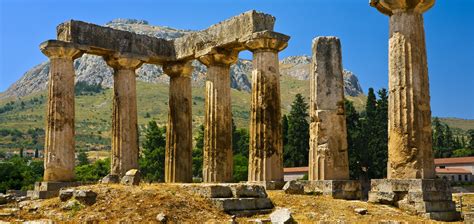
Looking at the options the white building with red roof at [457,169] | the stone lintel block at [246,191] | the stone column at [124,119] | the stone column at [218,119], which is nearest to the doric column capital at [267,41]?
the stone column at [218,119]

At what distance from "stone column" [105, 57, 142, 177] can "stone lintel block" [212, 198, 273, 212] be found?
13.8m

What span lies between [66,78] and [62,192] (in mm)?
10532

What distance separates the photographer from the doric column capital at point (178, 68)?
34312 millimetres

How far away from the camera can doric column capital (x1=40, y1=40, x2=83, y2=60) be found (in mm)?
29406

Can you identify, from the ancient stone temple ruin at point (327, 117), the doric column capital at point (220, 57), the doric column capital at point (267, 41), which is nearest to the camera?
the ancient stone temple ruin at point (327, 117)

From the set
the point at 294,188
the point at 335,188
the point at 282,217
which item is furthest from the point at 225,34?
the point at 282,217

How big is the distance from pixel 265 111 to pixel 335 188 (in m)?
6.11

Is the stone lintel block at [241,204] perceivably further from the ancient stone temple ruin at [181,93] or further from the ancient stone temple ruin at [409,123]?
the ancient stone temple ruin at [181,93]

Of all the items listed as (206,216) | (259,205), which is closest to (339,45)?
(259,205)

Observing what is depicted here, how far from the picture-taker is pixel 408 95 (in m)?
20.4

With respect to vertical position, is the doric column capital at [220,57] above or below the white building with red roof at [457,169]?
above

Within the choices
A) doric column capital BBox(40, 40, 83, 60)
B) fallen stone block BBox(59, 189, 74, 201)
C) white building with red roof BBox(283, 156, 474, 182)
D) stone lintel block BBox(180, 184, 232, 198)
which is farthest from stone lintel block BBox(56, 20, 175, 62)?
white building with red roof BBox(283, 156, 474, 182)

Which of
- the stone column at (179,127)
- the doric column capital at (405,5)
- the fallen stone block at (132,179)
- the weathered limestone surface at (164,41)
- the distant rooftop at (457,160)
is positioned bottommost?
Answer: the distant rooftop at (457,160)

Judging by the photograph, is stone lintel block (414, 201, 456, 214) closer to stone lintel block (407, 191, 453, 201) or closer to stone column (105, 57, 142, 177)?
stone lintel block (407, 191, 453, 201)
